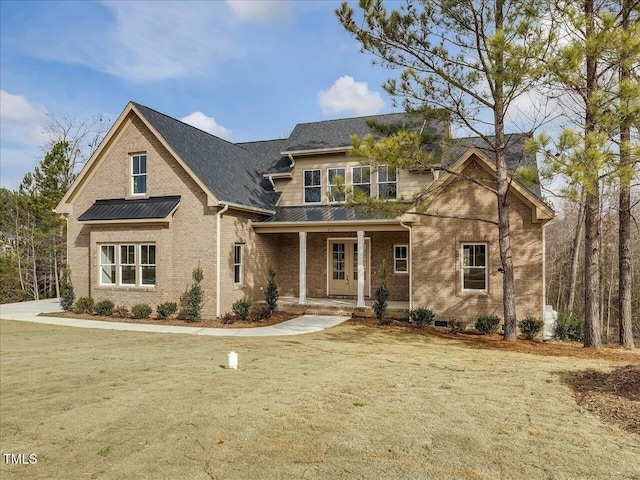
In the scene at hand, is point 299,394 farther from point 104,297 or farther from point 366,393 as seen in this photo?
point 104,297

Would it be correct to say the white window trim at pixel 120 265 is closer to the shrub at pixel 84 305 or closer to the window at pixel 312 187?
the shrub at pixel 84 305

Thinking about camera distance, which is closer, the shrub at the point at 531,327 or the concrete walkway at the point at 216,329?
the shrub at the point at 531,327

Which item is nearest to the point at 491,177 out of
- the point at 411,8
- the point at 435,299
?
the point at 435,299

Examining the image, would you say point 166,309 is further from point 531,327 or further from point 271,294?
point 531,327

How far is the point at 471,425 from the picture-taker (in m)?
5.17

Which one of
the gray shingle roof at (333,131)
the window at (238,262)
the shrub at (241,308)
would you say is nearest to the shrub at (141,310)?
the shrub at (241,308)

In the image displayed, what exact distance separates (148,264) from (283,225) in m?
5.24

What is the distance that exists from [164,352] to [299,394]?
4.83 m

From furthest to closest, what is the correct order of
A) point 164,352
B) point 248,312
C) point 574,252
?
point 574,252 < point 248,312 < point 164,352

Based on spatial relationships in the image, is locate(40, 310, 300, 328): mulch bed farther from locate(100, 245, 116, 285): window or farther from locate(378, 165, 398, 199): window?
locate(378, 165, 398, 199): window

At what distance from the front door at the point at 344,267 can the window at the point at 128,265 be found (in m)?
7.18

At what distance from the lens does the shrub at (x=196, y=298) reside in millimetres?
14422

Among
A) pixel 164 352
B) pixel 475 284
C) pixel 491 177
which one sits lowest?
pixel 164 352

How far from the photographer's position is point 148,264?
1547cm
